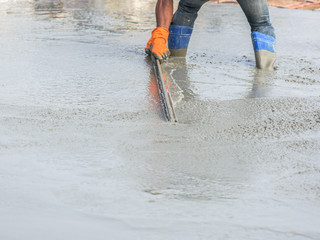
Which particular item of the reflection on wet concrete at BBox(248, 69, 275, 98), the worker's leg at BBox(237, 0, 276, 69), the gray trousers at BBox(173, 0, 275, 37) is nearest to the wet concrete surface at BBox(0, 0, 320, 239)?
the reflection on wet concrete at BBox(248, 69, 275, 98)

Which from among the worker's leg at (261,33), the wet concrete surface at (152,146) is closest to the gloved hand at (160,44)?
the wet concrete surface at (152,146)

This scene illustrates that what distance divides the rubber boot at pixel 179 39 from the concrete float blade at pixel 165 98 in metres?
0.70

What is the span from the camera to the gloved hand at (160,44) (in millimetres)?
4402

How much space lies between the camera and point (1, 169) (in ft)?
6.61

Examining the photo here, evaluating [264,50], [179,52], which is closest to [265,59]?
[264,50]

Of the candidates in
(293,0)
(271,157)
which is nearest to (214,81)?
(271,157)

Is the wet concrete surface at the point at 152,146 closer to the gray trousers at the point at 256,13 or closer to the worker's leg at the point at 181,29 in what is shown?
the worker's leg at the point at 181,29

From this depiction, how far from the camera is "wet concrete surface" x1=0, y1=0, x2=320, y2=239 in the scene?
1.69 metres

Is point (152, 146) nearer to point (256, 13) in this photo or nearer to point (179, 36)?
point (256, 13)

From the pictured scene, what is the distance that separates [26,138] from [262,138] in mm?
1069

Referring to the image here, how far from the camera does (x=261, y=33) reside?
439 cm

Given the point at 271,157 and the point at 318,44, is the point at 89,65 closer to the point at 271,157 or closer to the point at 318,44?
the point at 271,157

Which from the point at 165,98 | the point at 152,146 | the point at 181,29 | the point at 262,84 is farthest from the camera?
the point at 181,29

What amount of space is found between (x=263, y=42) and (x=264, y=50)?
68 mm
